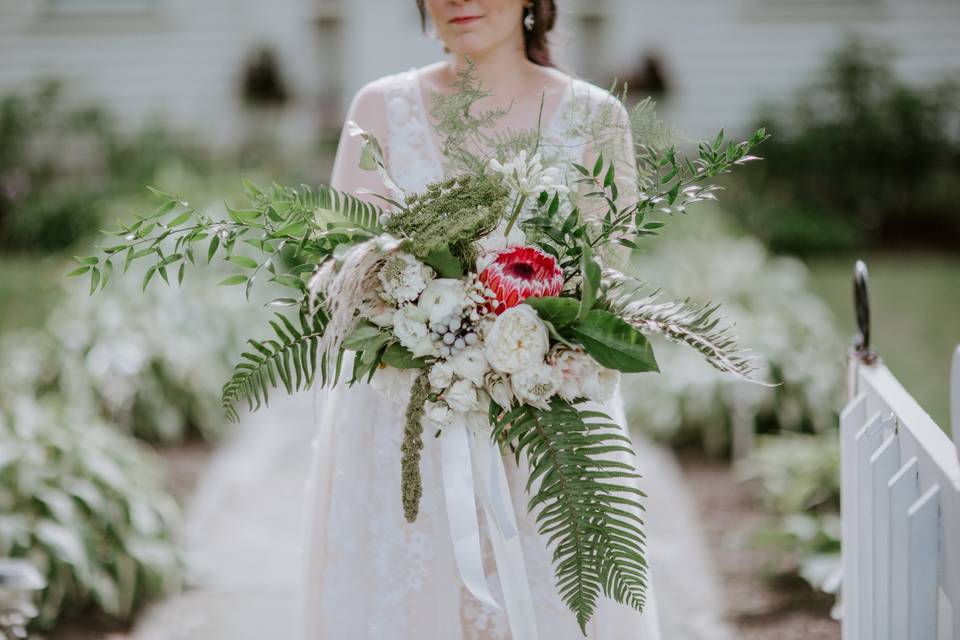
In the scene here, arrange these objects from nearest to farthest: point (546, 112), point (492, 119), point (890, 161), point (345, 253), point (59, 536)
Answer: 1. point (345, 253)
2. point (492, 119)
3. point (546, 112)
4. point (59, 536)
5. point (890, 161)

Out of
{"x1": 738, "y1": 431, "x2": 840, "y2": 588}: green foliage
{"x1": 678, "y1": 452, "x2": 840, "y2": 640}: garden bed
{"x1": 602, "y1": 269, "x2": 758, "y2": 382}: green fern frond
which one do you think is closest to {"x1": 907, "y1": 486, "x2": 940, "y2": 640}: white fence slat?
{"x1": 602, "y1": 269, "x2": 758, "y2": 382}: green fern frond

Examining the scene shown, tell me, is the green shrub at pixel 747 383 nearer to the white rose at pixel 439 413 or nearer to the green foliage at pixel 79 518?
the green foliage at pixel 79 518

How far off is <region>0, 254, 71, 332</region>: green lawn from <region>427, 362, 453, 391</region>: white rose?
4.82m

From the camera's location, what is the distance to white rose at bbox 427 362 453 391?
2002mm

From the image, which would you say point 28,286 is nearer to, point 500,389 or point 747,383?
point 747,383

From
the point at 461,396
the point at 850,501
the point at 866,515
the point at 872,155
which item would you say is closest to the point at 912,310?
the point at 872,155

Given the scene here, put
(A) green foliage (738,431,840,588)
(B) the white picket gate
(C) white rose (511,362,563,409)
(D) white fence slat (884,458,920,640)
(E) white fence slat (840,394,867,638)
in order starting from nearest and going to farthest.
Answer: (C) white rose (511,362,563,409)
(B) the white picket gate
(D) white fence slat (884,458,920,640)
(E) white fence slat (840,394,867,638)
(A) green foliage (738,431,840,588)

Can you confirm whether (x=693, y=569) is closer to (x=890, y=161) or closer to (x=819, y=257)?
(x=819, y=257)

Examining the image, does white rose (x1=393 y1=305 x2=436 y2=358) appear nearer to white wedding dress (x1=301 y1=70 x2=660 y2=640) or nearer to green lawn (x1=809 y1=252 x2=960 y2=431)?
white wedding dress (x1=301 y1=70 x2=660 y2=640)

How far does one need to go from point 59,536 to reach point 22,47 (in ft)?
30.3

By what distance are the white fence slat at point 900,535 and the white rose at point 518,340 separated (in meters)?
0.86

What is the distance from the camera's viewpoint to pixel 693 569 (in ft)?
14.0

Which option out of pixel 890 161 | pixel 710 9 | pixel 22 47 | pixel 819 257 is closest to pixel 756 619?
pixel 819 257

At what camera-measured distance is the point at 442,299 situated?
198cm
